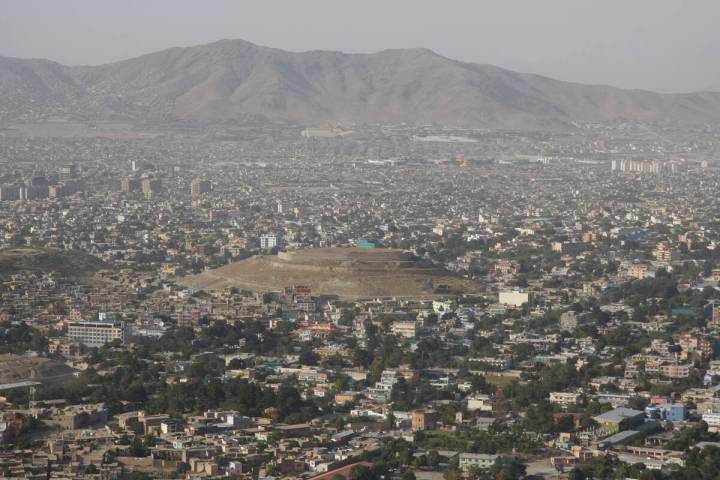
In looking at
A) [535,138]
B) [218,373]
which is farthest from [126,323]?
[535,138]

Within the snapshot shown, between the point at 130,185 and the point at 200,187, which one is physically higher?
the point at 200,187

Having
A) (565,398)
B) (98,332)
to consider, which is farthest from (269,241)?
(565,398)

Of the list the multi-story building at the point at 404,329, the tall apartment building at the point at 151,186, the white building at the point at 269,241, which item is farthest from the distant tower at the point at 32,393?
the tall apartment building at the point at 151,186

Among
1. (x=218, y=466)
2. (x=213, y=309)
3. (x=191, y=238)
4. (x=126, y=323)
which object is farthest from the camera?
(x=191, y=238)

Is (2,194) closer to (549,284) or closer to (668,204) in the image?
(668,204)

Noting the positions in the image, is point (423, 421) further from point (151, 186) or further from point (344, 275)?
point (151, 186)

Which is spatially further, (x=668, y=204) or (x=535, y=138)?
(x=535, y=138)

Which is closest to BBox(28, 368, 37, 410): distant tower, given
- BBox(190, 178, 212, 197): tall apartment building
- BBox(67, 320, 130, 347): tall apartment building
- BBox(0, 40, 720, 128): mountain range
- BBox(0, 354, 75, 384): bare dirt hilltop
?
BBox(0, 354, 75, 384): bare dirt hilltop
